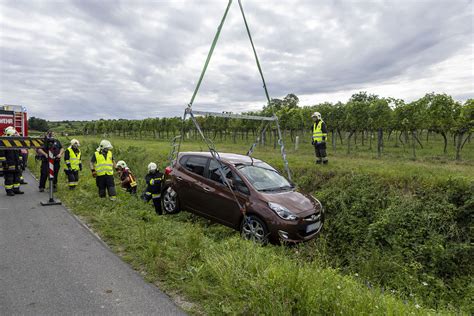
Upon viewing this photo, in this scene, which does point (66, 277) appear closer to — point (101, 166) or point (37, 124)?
point (101, 166)

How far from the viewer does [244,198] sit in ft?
19.7

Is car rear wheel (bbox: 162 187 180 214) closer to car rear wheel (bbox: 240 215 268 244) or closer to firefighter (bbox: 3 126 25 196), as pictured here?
car rear wheel (bbox: 240 215 268 244)

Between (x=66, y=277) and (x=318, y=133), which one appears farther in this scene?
(x=318, y=133)

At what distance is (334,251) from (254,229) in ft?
7.68

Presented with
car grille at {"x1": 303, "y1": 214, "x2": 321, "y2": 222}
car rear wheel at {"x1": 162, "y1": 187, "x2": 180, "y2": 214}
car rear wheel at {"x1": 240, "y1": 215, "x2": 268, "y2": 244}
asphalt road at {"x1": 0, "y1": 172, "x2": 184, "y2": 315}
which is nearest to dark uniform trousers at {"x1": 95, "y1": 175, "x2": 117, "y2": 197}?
car rear wheel at {"x1": 162, "y1": 187, "x2": 180, "y2": 214}

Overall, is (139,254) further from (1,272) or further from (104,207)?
(104,207)

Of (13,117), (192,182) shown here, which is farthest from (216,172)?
(13,117)

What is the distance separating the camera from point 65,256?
4582mm

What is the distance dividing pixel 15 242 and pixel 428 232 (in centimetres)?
793

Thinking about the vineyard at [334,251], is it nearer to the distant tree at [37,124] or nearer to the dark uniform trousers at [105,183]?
the dark uniform trousers at [105,183]

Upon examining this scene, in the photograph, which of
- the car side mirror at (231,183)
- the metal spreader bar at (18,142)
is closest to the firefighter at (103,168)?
the metal spreader bar at (18,142)

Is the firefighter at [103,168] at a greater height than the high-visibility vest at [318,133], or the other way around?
the high-visibility vest at [318,133]

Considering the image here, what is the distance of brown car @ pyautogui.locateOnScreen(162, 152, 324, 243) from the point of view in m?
5.53

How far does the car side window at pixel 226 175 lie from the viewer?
20.2 ft
